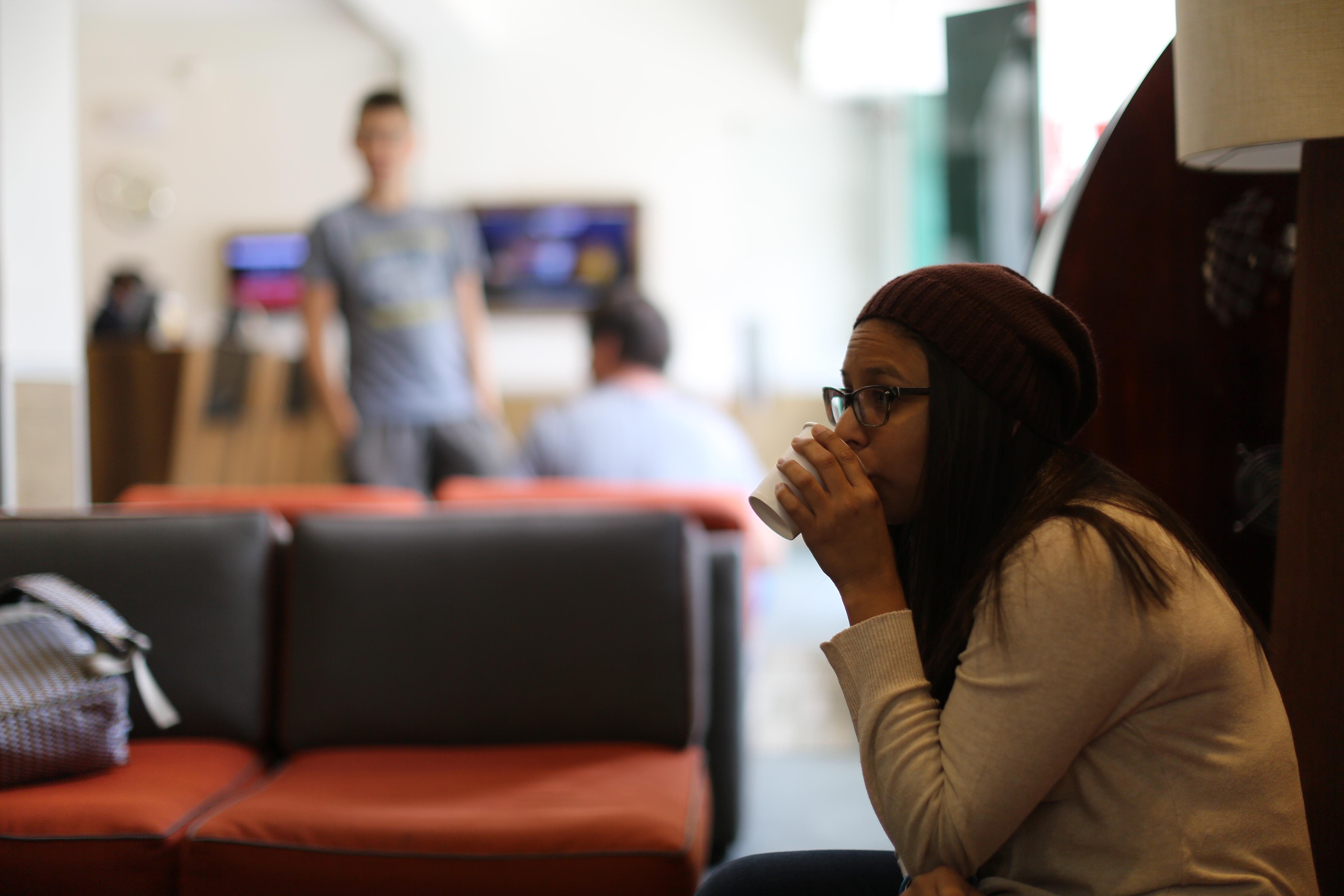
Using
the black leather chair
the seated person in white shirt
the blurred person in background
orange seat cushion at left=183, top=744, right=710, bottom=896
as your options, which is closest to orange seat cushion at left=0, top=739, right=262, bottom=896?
orange seat cushion at left=183, top=744, right=710, bottom=896

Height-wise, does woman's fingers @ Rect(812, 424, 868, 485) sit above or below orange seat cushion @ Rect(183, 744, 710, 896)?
above

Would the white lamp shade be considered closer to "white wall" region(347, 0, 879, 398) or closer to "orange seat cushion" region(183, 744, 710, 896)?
"orange seat cushion" region(183, 744, 710, 896)

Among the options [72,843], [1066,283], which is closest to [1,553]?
[72,843]

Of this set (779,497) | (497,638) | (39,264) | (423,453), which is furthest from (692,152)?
(779,497)

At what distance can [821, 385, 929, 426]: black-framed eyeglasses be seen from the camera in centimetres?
87

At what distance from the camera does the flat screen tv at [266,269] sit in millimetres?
6891

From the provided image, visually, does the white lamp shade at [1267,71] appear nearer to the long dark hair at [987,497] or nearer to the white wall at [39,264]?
the long dark hair at [987,497]

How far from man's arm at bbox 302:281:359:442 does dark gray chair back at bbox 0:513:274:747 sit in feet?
5.72

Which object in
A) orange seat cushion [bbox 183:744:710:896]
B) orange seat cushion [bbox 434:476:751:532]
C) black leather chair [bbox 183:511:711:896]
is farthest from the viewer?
orange seat cushion [bbox 434:476:751:532]

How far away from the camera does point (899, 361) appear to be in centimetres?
87

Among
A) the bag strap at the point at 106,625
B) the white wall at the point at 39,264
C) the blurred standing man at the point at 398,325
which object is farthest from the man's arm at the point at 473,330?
the bag strap at the point at 106,625

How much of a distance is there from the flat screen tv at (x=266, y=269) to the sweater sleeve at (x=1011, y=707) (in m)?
6.70

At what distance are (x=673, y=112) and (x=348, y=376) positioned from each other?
12.5 ft

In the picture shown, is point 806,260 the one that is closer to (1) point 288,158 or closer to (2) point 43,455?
(1) point 288,158
